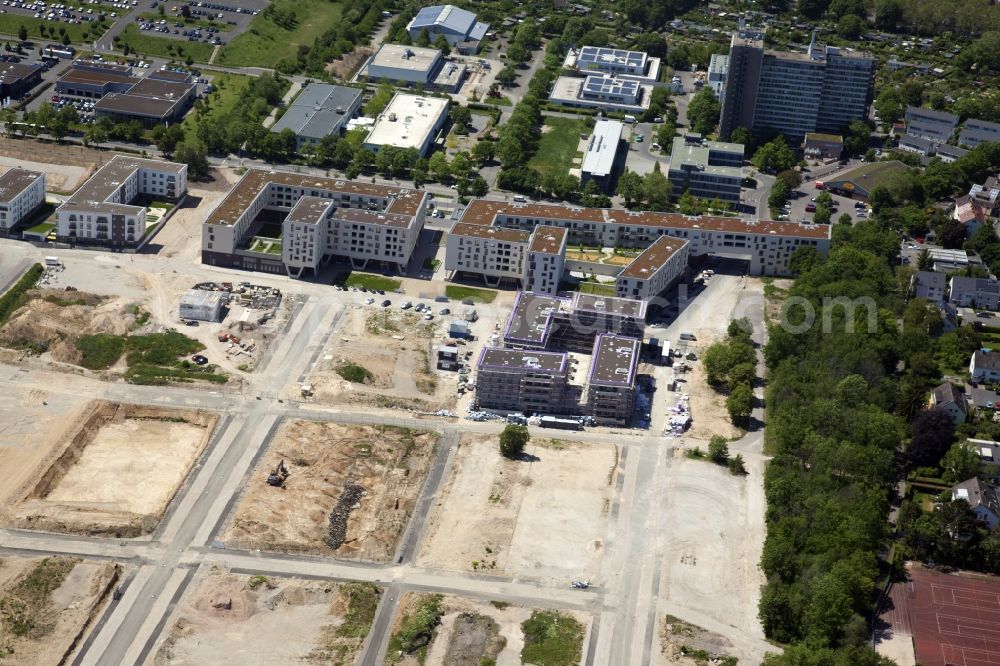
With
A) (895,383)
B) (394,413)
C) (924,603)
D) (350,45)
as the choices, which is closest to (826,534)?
(924,603)

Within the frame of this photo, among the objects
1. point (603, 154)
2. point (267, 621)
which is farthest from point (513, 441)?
point (603, 154)

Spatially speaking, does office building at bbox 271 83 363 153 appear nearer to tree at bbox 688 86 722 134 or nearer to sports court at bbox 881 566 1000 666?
tree at bbox 688 86 722 134

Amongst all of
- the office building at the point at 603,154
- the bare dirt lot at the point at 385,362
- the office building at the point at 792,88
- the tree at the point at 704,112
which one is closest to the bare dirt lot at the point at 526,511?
the bare dirt lot at the point at 385,362

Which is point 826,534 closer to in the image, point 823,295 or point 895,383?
point 895,383

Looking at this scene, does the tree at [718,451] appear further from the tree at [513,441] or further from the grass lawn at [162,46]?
the grass lawn at [162,46]

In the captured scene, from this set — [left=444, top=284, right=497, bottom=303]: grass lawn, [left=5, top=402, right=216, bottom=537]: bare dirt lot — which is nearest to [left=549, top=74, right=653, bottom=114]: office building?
[left=444, top=284, right=497, bottom=303]: grass lawn
